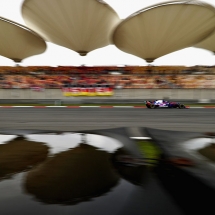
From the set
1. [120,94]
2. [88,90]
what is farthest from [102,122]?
[88,90]

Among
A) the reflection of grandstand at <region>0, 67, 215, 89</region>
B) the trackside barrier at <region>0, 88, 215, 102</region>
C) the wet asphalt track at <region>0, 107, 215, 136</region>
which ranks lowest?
the wet asphalt track at <region>0, 107, 215, 136</region>

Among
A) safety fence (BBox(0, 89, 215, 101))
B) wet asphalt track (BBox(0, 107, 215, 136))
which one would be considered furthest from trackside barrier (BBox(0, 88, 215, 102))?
wet asphalt track (BBox(0, 107, 215, 136))

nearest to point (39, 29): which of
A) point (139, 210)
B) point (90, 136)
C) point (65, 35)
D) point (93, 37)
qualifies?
point (65, 35)

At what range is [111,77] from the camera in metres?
27.0

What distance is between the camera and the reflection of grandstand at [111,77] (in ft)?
81.0

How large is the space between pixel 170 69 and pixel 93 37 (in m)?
14.8

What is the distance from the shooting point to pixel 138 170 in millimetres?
2062

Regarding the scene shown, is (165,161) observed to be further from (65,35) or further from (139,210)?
(65,35)

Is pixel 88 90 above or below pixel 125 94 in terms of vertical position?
above

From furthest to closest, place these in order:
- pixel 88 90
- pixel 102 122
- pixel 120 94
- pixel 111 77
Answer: pixel 111 77, pixel 88 90, pixel 120 94, pixel 102 122

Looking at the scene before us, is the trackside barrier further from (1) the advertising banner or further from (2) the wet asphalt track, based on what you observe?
(2) the wet asphalt track

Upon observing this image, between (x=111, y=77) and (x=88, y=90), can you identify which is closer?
(x=88, y=90)

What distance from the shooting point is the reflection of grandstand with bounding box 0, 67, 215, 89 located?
24.7 meters

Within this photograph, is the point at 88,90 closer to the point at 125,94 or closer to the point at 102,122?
the point at 125,94
